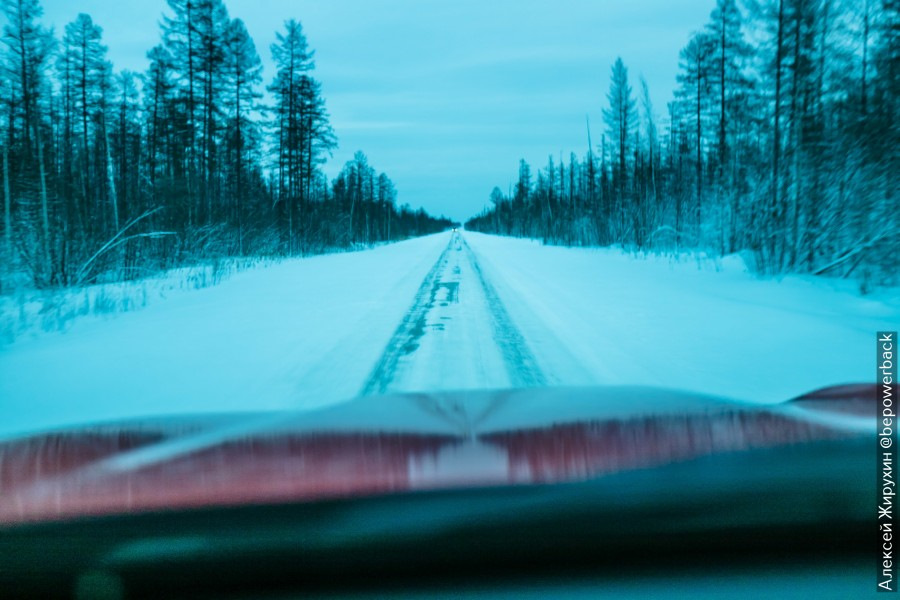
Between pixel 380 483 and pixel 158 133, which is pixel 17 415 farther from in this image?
pixel 158 133

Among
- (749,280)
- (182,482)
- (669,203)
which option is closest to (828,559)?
(182,482)

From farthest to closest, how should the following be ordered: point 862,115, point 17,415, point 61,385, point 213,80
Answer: point 213,80 → point 862,115 → point 61,385 → point 17,415

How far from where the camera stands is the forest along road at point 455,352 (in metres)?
5.53

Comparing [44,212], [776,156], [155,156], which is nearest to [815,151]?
[776,156]

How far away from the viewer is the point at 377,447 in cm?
263

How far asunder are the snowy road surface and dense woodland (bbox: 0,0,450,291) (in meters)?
3.13

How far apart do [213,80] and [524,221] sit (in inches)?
2245

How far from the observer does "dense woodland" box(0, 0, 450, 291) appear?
12.9 m

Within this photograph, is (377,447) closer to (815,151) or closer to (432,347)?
(432,347)

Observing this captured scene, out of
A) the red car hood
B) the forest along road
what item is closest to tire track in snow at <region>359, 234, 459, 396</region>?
the forest along road

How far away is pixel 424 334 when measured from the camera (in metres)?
7.94

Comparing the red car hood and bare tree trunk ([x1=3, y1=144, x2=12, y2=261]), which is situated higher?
bare tree trunk ([x1=3, y1=144, x2=12, y2=261])

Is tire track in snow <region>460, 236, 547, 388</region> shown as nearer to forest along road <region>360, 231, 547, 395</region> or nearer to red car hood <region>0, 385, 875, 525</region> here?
forest along road <region>360, 231, 547, 395</region>

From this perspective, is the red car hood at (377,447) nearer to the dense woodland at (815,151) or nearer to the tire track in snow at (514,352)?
the tire track in snow at (514,352)
